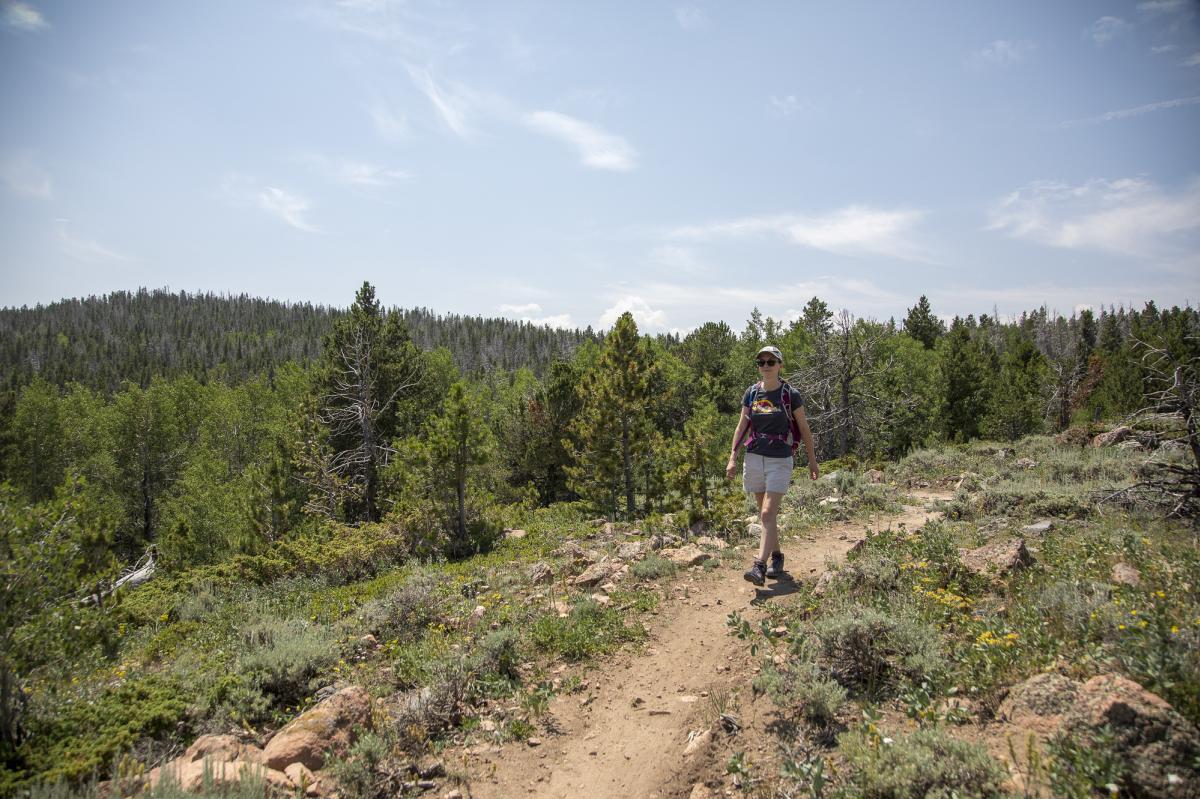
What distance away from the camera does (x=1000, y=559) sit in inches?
202

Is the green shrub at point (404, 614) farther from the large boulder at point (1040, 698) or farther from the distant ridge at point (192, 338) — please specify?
the distant ridge at point (192, 338)

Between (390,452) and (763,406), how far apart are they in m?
17.4

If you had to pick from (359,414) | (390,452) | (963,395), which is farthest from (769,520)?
(963,395)

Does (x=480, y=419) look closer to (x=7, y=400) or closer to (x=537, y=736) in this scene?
(x=537, y=736)

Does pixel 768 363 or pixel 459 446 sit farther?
pixel 459 446

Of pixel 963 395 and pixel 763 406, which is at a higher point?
pixel 963 395

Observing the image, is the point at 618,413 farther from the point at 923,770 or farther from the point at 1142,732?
the point at 1142,732

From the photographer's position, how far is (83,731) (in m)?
4.00

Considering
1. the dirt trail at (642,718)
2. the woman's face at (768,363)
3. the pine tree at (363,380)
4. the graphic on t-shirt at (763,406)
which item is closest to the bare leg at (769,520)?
the dirt trail at (642,718)

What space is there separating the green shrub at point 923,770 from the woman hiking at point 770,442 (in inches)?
121

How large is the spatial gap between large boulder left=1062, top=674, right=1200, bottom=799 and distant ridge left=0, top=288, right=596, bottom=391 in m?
74.1

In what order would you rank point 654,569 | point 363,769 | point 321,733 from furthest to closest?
point 654,569, point 321,733, point 363,769

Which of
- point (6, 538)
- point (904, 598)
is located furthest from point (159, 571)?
point (904, 598)

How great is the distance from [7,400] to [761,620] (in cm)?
5407
